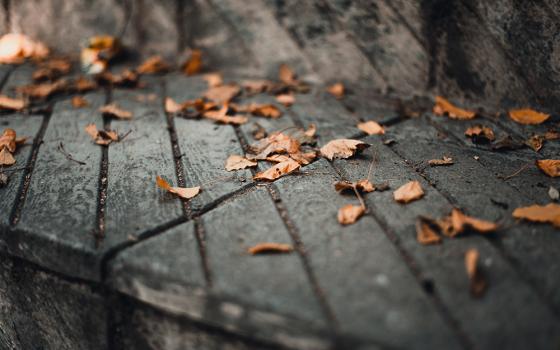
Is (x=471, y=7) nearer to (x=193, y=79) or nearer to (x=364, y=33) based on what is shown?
(x=364, y=33)

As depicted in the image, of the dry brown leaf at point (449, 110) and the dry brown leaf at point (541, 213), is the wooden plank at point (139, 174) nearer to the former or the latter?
the dry brown leaf at point (541, 213)

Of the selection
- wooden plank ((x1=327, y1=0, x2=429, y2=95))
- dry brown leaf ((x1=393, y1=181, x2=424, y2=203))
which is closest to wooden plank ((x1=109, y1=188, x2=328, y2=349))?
dry brown leaf ((x1=393, y1=181, x2=424, y2=203))

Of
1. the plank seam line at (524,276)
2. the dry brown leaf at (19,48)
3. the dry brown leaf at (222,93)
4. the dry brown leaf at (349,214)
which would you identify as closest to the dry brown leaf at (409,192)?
the dry brown leaf at (349,214)

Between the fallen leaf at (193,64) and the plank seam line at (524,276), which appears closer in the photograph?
the plank seam line at (524,276)

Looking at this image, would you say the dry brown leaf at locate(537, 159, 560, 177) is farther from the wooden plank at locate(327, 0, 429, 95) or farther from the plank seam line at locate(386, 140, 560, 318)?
the wooden plank at locate(327, 0, 429, 95)

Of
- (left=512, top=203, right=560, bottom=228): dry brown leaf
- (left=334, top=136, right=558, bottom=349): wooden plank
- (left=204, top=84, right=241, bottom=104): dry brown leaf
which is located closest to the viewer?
(left=334, top=136, right=558, bottom=349): wooden plank

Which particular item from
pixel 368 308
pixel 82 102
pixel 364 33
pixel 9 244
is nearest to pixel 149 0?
pixel 82 102
